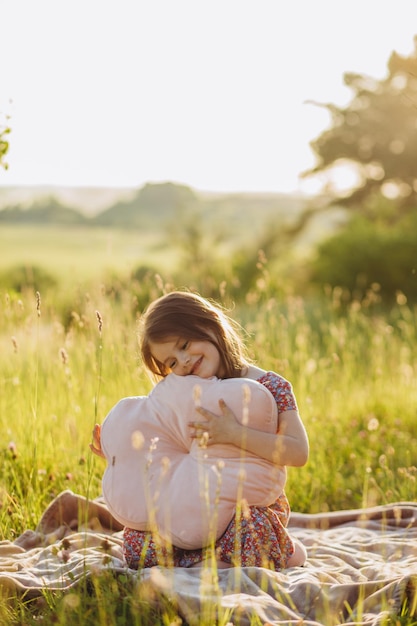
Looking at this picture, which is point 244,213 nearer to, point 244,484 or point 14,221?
point 14,221

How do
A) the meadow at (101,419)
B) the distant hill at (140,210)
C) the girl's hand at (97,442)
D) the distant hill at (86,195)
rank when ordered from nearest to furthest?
the meadow at (101,419) < the girl's hand at (97,442) < the distant hill at (140,210) < the distant hill at (86,195)

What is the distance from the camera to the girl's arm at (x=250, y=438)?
101 inches

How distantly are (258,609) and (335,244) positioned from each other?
34.8ft

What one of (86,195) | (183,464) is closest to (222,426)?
(183,464)

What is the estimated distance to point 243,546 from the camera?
2672 millimetres

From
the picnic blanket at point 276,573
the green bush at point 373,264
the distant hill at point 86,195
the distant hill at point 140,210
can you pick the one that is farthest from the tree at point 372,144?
the distant hill at point 86,195

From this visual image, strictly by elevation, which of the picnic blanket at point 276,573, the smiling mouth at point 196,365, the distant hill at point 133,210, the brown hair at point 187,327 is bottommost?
the picnic blanket at point 276,573

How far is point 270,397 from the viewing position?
2.68 metres

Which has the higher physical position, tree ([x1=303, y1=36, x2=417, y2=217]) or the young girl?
tree ([x1=303, y1=36, x2=417, y2=217])

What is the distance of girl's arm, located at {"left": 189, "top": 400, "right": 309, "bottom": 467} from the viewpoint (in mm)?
2570

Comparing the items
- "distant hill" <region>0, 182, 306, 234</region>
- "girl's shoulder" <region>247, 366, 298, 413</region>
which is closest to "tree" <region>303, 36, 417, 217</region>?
"girl's shoulder" <region>247, 366, 298, 413</region>

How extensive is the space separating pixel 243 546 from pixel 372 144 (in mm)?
17226

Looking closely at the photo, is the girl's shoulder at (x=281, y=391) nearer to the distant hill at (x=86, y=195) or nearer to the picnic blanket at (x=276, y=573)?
the picnic blanket at (x=276, y=573)

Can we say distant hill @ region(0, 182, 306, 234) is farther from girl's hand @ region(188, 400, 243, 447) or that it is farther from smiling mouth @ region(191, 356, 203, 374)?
girl's hand @ region(188, 400, 243, 447)
